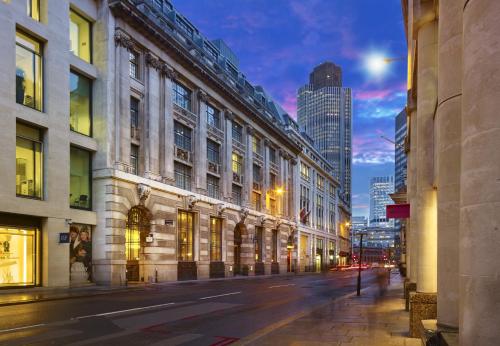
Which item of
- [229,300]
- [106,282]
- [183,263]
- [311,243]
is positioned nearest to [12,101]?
[106,282]

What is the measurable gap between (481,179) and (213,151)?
1919 inches

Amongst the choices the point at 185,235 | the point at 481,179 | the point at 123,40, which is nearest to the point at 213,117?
the point at 185,235

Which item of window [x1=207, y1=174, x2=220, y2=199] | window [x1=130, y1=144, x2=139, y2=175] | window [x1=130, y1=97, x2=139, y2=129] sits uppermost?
window [x1=130, y1=97, x2=139, y2=129]

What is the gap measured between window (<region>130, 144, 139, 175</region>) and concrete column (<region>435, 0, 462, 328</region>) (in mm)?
33534

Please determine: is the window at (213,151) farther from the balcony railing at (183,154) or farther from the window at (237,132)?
the window at (237,132)

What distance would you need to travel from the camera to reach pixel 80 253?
32750mm

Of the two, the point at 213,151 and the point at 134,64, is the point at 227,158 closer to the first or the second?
the point at 213,151

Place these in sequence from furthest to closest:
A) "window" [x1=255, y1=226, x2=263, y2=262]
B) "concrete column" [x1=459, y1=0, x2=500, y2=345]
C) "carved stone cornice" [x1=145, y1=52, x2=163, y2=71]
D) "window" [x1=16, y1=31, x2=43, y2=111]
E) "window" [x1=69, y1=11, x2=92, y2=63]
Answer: "window" [x1=255, y1=226, x2=263, y2=262] → "carved stone cornice" [x1=145, y1=52, x2=163, y2=71] → "window" [x1=69, y1=11, x2=92, y2=63] → "window" [x1=16, y1=31, x2=43, y2=111] → "concrete column" [x1=459, y1=0, x2=500, y2=345]

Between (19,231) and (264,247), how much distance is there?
1644 inches

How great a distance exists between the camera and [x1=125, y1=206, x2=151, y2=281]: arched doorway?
38.4 m

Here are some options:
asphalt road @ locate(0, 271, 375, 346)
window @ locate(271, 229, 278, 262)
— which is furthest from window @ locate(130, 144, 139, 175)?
window @ locate(271, 229, 278, 262)

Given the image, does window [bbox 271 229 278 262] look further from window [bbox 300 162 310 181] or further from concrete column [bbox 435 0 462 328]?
concrete column [bbox 435 0 462 328]

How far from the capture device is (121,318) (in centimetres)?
1523

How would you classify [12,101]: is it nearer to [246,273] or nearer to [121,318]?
[121,318]
